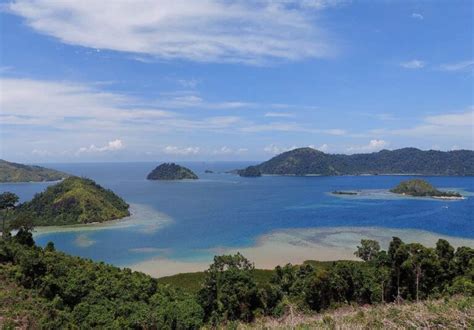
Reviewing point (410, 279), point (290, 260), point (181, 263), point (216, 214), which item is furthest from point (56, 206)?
point (410, 279)

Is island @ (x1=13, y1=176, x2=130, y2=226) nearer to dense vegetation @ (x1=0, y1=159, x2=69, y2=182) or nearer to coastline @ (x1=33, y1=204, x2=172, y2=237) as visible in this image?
coastline @ (x1=33, y1=204, x2=172, y2=237)

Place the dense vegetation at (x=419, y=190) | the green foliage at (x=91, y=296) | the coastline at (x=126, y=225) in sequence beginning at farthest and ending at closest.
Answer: the dense vegetation at (x=419, y=190)
the coastline at (x=126, y=225)
the green foliage at (x=91, y=296)

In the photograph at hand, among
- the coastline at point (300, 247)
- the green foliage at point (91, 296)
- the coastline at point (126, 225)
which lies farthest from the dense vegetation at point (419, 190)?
the green foliage at point (91, 296)

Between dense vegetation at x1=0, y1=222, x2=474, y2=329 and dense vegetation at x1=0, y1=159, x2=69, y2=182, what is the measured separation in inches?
5539

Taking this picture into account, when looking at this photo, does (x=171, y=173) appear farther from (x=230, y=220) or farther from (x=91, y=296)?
(x=91, y=296)

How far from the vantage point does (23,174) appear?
152m

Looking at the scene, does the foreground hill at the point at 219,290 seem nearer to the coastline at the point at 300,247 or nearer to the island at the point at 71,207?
the coastline at the point at 300,247

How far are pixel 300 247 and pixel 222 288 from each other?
24.8m

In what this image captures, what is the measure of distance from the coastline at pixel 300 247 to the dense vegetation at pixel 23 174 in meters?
131

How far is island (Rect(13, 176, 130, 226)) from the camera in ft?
212

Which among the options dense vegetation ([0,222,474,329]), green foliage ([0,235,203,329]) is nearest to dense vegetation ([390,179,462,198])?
dense vegetation ([0,222,474,329])

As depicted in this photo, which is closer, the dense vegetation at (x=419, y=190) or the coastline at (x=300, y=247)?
the coastline at (x=300, y=247)

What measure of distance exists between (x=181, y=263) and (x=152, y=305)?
19636 millimetres

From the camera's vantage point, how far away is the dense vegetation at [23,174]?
487 ft
